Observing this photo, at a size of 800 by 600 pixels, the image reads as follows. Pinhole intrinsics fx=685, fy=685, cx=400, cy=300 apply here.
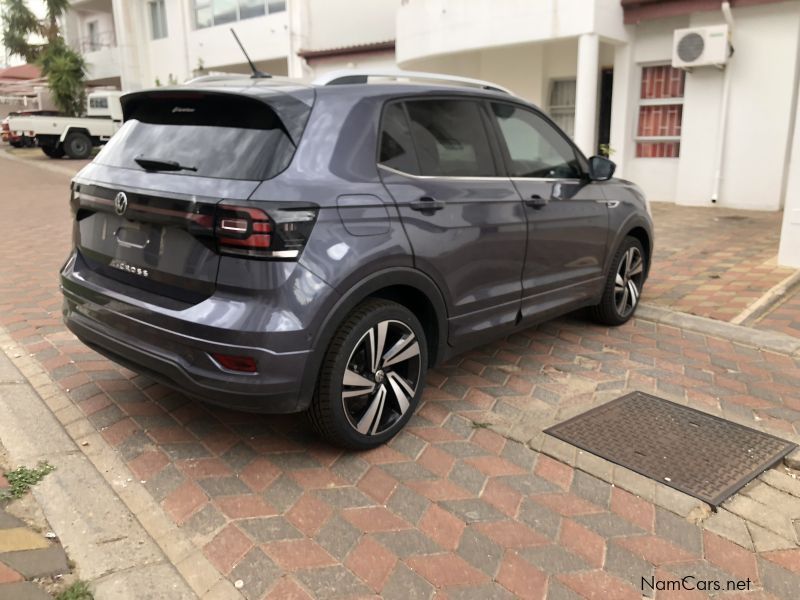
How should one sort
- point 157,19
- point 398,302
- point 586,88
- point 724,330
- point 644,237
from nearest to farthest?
1. point 398,302
2. point 724,330
3. point 644,237
4. point 586,88
5. point 157,19

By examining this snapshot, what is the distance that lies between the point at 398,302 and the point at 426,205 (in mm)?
509

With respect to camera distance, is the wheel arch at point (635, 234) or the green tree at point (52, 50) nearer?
the wheel arch at point (635, 234)

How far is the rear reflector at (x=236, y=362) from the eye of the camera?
2820 mm

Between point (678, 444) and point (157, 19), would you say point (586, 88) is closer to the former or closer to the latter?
point (678, 444)

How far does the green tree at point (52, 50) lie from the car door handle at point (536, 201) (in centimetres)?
3005

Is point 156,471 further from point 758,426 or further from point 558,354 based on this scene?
point 758,426

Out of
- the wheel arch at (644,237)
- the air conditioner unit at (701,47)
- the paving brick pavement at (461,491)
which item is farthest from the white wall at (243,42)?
the paving brick pavement at (461,491)

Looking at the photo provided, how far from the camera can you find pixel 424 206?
3.38 metres

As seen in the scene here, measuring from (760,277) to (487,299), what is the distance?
4147 millimetres

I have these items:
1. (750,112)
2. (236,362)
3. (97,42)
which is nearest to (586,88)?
(750,112)

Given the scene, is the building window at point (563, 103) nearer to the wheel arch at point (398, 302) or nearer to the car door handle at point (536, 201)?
the car door handle at point (536, 201)

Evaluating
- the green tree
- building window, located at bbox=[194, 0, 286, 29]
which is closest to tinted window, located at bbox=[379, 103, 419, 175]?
building window, located at bbox=[194, 0, 286, 29]

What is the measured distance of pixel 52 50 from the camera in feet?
98.2

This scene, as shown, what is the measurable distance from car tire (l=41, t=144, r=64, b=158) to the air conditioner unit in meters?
19.9
